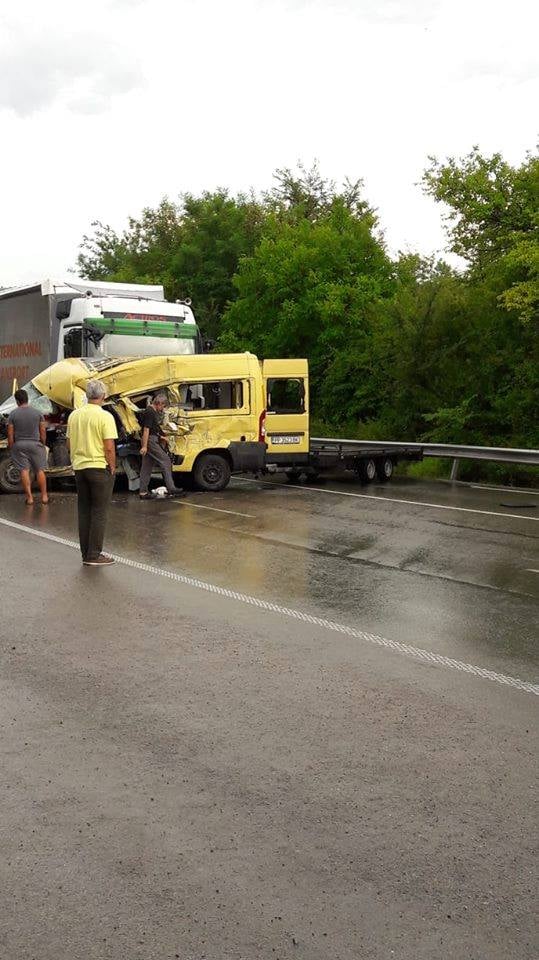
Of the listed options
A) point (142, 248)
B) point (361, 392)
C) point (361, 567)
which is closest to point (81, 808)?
point (361, 567)

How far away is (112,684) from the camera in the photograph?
6.06 m

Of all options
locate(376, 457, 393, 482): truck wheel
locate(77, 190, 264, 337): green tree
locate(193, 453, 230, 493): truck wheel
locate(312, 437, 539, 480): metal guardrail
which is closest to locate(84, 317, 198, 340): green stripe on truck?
locate(193, 453, 230, 493): truck wheel

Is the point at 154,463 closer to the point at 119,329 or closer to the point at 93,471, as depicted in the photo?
the point at 119,329

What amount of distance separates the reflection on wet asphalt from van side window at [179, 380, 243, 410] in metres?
1.63

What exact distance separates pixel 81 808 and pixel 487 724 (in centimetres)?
223

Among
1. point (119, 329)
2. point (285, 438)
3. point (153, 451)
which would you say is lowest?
point (153, 451)

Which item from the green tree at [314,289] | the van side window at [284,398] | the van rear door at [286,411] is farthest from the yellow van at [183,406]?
the green tree at [314,289]

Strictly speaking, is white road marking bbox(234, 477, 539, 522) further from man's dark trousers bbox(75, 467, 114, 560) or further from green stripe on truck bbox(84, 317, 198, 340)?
man's dark trousers bbox(75, 467, 114, 560)

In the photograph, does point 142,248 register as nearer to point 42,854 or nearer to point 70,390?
point 70,390

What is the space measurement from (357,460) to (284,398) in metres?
1.93

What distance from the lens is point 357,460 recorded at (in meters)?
20.8

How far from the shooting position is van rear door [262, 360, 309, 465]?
67.1 ft

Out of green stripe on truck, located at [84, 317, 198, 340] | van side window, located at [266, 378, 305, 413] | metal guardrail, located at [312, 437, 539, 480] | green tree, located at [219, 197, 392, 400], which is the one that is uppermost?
green tree, located at [219, 197, 392, 400]

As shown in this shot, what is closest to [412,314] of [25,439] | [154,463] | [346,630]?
[154,463]
